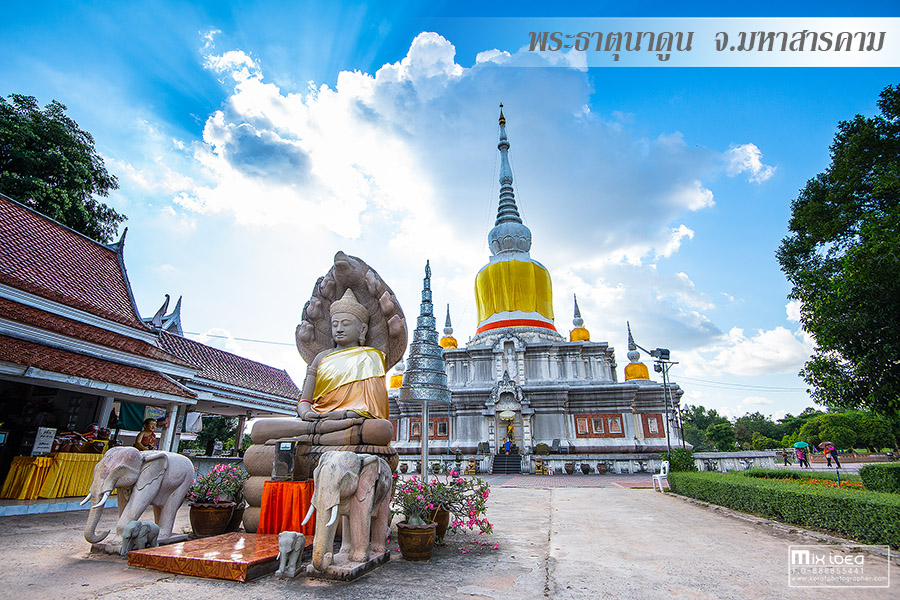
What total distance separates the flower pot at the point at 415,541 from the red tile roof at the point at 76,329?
9.53 meters

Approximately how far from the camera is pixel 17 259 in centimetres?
1097

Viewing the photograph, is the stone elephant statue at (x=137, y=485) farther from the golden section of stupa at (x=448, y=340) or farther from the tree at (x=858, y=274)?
the golden section of stupa at (x=448, y=340)

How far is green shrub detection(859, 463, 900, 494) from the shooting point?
11.0 meters

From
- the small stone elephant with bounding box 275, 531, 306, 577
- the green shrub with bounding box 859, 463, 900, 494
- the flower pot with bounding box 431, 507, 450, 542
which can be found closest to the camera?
the small stone elephant with bounding box 275, 531, 306, 577

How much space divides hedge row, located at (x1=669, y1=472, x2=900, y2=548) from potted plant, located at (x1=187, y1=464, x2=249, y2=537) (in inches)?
348

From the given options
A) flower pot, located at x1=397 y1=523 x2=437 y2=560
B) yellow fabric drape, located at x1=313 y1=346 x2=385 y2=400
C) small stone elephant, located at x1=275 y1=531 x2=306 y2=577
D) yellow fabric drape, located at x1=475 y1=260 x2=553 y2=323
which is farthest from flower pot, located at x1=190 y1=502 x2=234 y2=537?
yellow fabric drape, located at x1=475 y1=260 x2=553 y2=323

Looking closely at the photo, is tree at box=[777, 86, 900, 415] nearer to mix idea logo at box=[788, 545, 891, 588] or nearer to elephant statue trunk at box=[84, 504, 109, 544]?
mix idea logo at box=[788, 545, 891, 588]

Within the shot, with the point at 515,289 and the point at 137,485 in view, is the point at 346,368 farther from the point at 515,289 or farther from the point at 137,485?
the point at 515,289

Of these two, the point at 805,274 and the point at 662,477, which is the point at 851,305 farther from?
the point at 662,477

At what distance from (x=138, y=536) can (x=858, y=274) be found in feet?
45.9

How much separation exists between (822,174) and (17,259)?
25.6 meters

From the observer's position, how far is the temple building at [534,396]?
25.5 meters

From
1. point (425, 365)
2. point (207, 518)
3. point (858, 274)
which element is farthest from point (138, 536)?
point (858, 274)

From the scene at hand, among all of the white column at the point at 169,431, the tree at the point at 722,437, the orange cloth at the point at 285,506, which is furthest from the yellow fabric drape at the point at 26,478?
the tree at the point at 722,437
